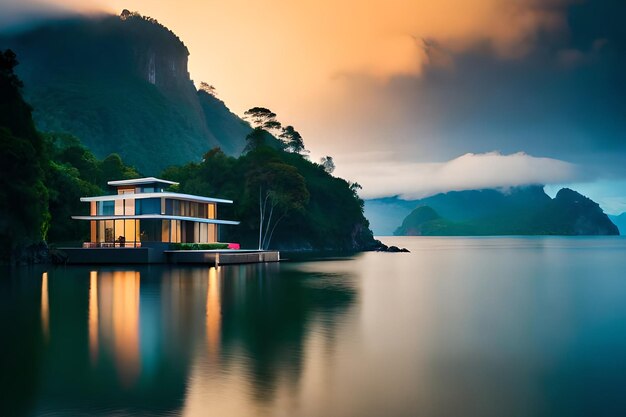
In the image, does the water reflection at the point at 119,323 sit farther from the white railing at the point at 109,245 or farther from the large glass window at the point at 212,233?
the large glass window at the point at 212,233

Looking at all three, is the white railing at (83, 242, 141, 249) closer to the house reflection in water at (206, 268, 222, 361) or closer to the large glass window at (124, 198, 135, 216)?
the large glass window at (124, 198, 135, 216)

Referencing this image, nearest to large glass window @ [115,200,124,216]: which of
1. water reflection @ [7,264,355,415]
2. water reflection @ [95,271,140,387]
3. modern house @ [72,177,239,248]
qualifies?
modern house @ [72,177,239,248]

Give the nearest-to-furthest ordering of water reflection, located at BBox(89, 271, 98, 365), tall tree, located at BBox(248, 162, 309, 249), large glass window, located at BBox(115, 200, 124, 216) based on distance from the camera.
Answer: water reflection, located at BBox(89, 271, 98, 365)
large glass window, located at BBox(115, 200, 124, 216)
tall tree, located at BBox(248, 162, 309, 249)

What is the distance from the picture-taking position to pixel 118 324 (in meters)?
24.0

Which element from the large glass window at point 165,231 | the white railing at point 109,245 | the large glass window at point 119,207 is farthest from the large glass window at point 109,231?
the large glass window at point 165,231

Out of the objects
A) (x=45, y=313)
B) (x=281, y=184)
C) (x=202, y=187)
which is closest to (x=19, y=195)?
(x=45, y=313)

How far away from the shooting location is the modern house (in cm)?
7400

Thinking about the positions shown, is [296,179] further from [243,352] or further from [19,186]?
[243,352]

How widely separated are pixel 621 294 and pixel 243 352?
108ft

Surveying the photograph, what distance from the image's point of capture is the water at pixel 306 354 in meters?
12.8

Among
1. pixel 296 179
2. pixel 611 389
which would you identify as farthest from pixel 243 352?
pixel 296 179

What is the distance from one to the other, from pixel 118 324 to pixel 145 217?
51070 millimetres

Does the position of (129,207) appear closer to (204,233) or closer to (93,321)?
(204,233)

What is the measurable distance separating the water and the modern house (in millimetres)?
36131
